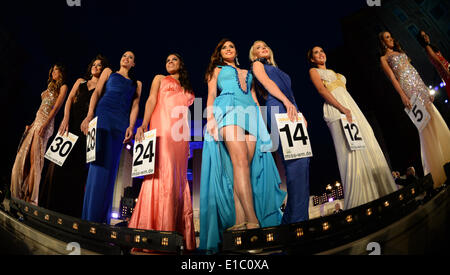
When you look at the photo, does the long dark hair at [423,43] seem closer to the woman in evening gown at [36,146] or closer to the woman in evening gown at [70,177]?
the woman in evening gown at [70,177]

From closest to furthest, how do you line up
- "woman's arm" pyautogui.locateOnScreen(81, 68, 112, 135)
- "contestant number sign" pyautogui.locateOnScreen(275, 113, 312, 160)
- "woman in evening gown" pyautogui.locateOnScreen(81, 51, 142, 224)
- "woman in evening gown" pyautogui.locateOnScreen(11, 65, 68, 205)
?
"contestant number sign" pyautogui.locateOnScreen(275, 113, 312, 160) → "woman in evening gown" pyautogui.locateOnScreen(81, 51, 142, 224) → "woman's arm" pyautogui.locateOnScreen(81, 68, 112, 135) → "woman in evening gown" pyautogui.locateOnScreen(11, 65, 68, 205)

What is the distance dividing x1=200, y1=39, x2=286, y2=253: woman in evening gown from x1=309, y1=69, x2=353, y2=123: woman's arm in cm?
89

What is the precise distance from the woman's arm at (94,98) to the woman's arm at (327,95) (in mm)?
2860

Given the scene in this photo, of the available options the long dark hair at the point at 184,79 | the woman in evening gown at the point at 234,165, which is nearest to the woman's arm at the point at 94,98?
the long dark hair at the point at 184,79

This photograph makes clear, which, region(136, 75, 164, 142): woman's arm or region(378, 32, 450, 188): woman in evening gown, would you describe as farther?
region(136, 75, 164, 142): woman's arm

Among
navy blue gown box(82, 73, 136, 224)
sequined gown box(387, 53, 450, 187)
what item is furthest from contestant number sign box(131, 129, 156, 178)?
sequined gown box(387, 53, 450, 187)

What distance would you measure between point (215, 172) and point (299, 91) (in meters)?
2.56

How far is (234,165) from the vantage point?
8.05 ft

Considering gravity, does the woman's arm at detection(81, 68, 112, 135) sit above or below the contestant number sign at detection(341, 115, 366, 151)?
above

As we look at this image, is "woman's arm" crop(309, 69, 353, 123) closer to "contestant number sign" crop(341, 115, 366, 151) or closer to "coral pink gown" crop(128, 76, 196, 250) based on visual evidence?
"contestant number sign" crop(341, 115, 366, 151)

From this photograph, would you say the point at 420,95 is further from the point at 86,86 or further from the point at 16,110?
the point at 16,110

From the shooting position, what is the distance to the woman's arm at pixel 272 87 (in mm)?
2498

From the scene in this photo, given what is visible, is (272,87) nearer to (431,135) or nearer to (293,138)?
(293,138)

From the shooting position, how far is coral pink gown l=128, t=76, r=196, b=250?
261cm
